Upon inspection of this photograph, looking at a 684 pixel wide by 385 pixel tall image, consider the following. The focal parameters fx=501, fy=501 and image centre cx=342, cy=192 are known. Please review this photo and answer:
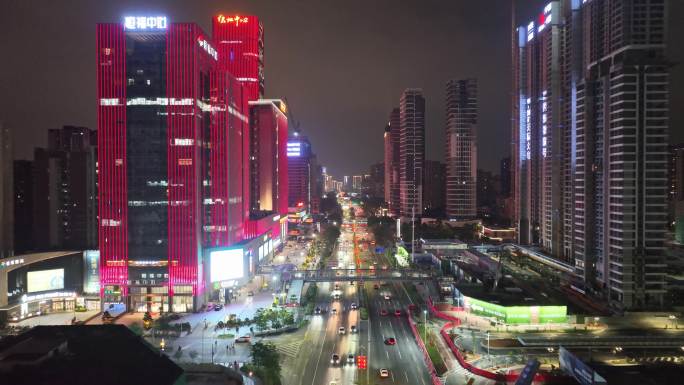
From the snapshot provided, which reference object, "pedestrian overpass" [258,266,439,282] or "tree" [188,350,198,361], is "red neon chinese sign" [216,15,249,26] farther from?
"tree" [188,350,198,361]

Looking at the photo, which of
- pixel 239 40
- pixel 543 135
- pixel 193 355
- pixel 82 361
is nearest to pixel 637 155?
pixel 543 135

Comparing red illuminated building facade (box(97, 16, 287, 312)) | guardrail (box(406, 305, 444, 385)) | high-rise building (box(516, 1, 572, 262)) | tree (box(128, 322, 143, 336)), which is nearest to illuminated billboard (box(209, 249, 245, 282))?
red illuminated building facade (box(97, 16, 287, 312))

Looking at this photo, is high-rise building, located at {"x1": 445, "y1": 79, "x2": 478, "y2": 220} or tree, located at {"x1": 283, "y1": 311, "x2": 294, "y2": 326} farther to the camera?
high-rise building, located at {"x1": 445, "y1": 79, "x2": 478, "y2": 220}

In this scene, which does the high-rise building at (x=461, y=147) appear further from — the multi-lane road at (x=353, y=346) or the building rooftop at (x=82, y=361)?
the building rooftop at (x=82, y=361)

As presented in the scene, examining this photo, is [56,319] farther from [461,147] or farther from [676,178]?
[676,178]

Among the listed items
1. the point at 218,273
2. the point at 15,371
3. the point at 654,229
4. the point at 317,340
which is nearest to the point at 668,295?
the point at 654,229

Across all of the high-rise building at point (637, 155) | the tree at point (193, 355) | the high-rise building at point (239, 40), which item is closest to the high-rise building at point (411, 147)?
the high-rise building at point (239, 40)
